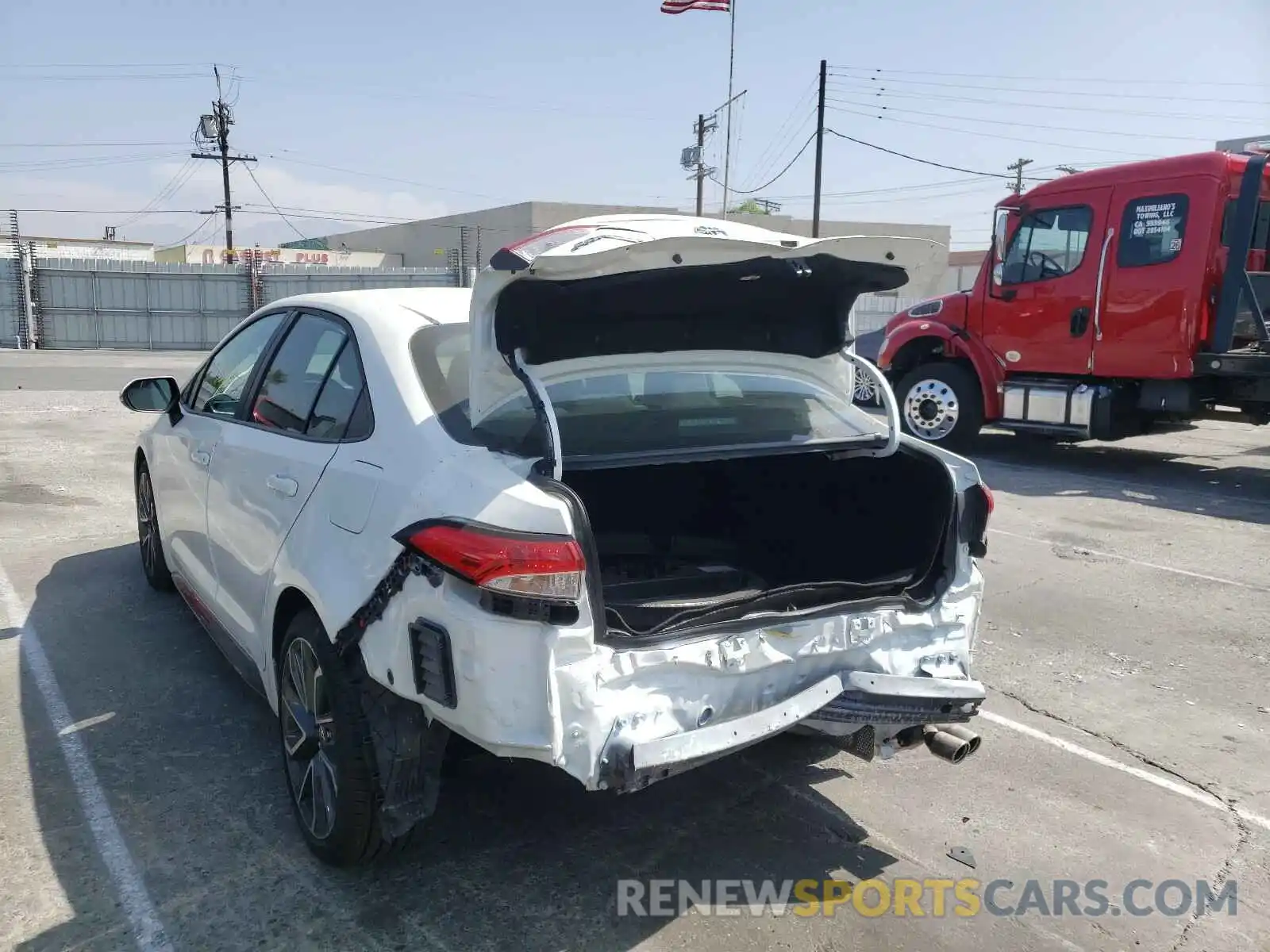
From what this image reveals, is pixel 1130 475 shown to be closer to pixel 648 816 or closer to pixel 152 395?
pixel 648 816

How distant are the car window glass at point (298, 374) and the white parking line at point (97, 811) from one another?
1.41 m

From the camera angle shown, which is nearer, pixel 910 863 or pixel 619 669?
pixel 619 669

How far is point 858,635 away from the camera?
304 centimetres

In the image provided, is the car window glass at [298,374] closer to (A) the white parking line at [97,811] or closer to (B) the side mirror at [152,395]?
(B) the side mirror at [152,395]

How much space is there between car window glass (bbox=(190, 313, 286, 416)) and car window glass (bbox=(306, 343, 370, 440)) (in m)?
0.80

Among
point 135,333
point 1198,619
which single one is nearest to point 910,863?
point 1198,619

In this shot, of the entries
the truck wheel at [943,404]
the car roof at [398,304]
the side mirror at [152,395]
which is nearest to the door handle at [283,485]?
the car roof at [398,304]

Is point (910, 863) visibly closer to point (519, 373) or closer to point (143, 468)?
point (519, 373)

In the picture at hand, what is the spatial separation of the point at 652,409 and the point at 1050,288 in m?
8.56

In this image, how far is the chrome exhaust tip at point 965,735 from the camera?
3232 millimetres

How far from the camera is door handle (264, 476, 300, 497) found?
325 cm

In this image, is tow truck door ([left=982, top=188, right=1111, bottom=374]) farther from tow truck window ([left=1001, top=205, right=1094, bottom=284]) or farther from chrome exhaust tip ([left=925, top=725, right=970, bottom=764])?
chrome exhaust tip ([left=925, top=725, right=970, bottom=764])

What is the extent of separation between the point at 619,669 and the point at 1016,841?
169 centimetres

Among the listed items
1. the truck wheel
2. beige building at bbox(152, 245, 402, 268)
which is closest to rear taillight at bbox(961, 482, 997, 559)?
the truck wheel
